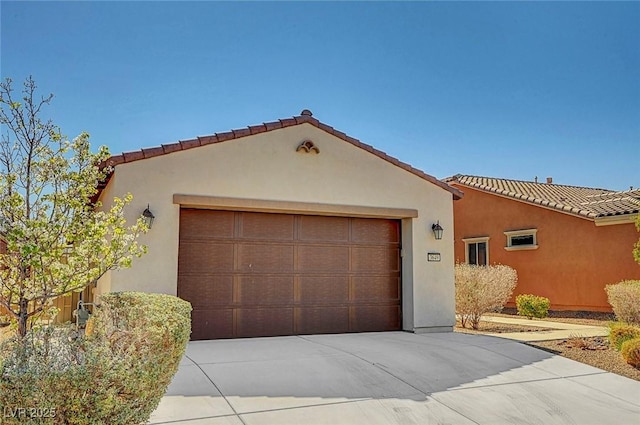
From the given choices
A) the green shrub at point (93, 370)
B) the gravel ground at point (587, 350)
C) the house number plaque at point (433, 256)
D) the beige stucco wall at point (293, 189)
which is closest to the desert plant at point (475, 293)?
the gravel ground at point (587, 350)

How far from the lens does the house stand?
9203 mm

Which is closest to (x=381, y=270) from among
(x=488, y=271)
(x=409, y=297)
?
(x=409, y=297)

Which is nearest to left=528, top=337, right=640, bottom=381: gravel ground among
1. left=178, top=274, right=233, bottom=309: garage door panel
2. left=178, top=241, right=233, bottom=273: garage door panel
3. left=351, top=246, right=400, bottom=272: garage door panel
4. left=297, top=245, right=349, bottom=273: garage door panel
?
left=351, top=246, right=400, bottom=272: garage door panel

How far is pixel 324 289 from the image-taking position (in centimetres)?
1059

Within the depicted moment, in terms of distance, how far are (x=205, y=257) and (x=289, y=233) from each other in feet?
6.09

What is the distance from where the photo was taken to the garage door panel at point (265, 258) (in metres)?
9.95

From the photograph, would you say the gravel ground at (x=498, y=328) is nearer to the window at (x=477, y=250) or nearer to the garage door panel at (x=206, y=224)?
the window at (x=477, y=250)

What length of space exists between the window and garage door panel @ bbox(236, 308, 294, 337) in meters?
11.4

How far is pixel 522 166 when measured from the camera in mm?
22766

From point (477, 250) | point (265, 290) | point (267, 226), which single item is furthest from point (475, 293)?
point (477, 250)

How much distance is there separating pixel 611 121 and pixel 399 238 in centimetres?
922

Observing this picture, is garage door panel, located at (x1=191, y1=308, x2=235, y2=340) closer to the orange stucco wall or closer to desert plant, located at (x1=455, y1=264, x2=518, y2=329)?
desert plant, located at (x1=455, y1=264, x2=518, y2=329)

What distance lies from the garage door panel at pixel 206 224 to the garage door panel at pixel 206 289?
826mm

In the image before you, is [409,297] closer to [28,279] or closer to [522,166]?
[28,279]
